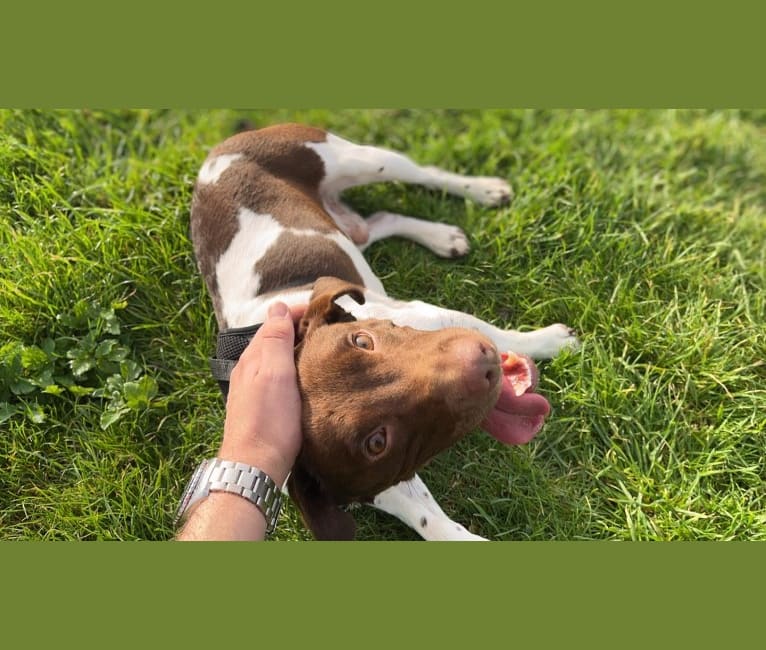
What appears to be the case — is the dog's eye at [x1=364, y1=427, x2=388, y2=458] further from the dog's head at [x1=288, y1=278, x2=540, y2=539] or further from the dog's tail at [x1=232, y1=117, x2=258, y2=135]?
the dog's tail at [x1=232, y1=117, x2=258, y2=135]

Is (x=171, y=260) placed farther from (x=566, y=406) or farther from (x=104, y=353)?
(x=566, y=406)

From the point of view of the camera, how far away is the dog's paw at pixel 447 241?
15.7 ft

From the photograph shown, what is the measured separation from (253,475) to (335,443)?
42 cm

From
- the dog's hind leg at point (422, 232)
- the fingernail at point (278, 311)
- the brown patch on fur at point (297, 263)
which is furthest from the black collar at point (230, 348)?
the dog's hind leg at point (422, 232)

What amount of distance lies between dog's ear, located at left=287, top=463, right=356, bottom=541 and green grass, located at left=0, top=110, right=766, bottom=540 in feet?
3.27

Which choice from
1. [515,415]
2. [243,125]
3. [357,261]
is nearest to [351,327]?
[515,415]

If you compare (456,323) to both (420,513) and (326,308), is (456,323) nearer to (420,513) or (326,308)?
(326,308)

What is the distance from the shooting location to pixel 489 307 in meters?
4.70

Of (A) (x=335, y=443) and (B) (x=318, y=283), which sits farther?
(B) (x=318, y=283)

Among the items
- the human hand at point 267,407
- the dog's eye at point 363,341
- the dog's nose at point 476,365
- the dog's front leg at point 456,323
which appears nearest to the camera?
the dog's nose at point 476,365

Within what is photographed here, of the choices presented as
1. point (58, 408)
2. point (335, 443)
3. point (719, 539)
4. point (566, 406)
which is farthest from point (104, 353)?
point (719, 539)

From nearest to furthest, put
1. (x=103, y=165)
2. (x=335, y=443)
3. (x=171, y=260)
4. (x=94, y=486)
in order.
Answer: (x=335, y=443), (x=94, y=486), (x=171, y=260), (x=103, y=165)

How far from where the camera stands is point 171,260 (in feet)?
15.6

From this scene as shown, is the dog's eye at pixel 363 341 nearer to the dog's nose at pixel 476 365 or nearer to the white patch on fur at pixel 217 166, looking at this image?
the dog's nose at pixel 476 365
